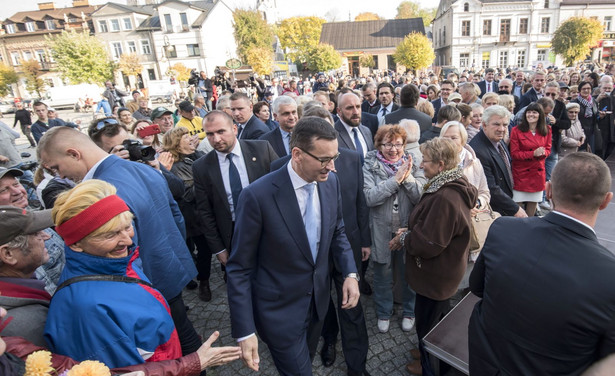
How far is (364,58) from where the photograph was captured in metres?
48.0

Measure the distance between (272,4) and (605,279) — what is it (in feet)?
298

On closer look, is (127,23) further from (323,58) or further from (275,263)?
(275,263)

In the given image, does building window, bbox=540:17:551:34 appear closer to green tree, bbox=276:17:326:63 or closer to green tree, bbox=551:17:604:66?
green tree, bbox=551:17:604:66

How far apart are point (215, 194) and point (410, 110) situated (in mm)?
3414

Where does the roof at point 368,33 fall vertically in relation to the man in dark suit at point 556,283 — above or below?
above

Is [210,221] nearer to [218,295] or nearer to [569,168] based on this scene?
[218,295]

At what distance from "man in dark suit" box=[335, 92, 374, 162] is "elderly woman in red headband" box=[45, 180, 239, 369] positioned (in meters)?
2.76

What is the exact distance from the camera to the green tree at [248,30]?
141ft

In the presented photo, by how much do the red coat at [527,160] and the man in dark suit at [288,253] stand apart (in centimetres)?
351

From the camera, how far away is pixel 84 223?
1560mm

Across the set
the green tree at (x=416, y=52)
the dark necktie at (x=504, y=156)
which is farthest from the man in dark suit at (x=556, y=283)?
the green tree at (x=416, y=52)

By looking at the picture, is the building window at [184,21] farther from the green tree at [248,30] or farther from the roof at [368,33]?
the roof at [368,33]

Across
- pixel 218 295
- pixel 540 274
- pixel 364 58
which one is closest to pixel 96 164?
pixel 218 295

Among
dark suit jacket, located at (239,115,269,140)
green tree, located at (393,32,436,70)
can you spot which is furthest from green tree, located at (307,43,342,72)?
dark suit jacket, located at (239,115,269,140)
